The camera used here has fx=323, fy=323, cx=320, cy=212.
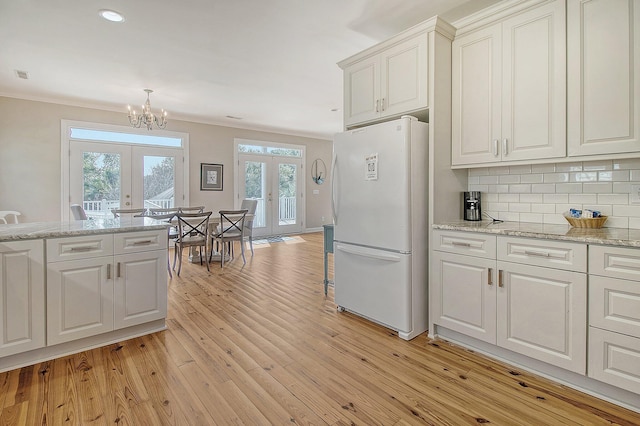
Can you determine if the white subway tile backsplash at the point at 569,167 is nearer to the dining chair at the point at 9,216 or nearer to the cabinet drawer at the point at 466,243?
the cabinet drawer at the point at 466,243

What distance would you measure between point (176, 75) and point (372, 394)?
166 inches

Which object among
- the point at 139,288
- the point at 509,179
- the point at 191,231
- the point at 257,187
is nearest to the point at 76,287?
the point at 139,288

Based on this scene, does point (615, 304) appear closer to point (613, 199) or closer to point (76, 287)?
point (613, 199)

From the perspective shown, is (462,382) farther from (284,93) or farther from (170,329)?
(284,93)

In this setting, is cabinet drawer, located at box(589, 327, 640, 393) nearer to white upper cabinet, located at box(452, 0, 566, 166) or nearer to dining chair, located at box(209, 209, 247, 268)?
white upper cabinet, located at box(452, 0, 566, 166)

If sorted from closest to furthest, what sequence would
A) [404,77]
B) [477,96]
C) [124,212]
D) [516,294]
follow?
[516,294]
[477,96]
[404,77]
[124,212]

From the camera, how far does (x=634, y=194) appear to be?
2.05 m

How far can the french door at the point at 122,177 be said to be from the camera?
215 inches

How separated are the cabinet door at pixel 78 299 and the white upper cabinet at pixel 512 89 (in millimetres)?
2823

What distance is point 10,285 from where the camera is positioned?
200 centimetres

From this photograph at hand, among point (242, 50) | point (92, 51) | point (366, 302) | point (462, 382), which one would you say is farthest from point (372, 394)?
point (92, 51)

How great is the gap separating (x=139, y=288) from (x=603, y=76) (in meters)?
3.44

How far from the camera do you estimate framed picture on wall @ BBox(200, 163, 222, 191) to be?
6.83m

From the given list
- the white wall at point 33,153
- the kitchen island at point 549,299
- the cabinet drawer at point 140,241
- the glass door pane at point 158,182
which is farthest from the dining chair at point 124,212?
the kitchen island at point 549,299
